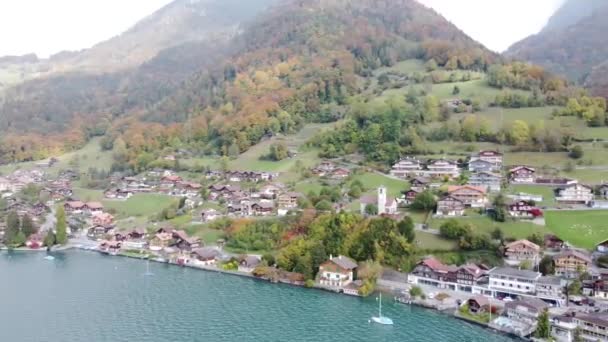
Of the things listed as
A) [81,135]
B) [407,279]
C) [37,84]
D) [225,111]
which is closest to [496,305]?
[407,279]

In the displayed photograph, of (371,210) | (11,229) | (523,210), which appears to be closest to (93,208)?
(11,229)

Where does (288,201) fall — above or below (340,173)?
below

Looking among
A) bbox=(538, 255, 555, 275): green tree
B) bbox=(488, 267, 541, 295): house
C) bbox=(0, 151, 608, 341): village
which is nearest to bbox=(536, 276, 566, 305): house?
bbox=(0, 151, 608, 341): village

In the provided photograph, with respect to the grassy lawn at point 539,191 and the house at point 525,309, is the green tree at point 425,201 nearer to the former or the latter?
the grassy lawn at point 539,191

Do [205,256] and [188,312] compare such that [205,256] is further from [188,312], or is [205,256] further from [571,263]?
[571,263]

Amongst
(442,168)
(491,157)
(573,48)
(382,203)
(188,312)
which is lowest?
(188,312)
